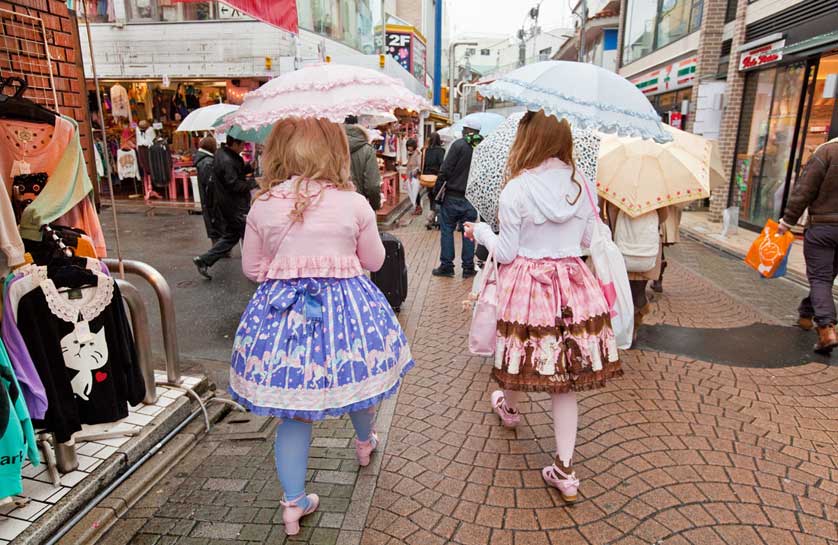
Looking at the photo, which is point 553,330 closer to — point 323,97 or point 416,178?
point 323,97

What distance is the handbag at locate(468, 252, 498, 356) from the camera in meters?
2.91

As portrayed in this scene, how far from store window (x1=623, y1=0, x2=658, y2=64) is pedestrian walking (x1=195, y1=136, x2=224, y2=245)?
1611 centimetres

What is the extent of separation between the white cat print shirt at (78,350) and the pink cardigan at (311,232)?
0.86 m

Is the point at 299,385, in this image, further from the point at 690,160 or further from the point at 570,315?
the point at 690,160

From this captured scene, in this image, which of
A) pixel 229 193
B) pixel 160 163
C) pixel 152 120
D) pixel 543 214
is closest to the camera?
pixel 543 214

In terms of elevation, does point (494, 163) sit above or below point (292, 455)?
above

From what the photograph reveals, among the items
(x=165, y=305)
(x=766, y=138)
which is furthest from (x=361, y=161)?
(x=766, y=138)

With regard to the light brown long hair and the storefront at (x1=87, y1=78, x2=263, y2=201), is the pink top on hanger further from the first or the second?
the storefront at (x1=87, y1=78, x2=263, y2=201)

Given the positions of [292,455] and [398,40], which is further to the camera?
[398,40]

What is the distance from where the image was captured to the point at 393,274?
5.65 m

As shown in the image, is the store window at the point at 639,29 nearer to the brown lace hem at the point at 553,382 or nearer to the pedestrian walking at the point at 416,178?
the pedestrian walking at the point at 416,178

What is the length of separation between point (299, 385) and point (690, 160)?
384 cm

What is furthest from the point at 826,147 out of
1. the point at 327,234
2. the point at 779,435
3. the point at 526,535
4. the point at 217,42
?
the point at 217,42

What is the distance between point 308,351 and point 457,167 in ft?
16.7
